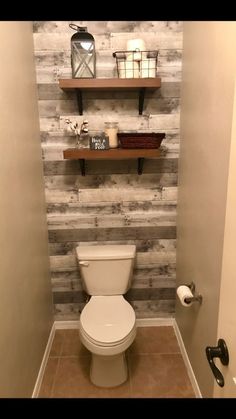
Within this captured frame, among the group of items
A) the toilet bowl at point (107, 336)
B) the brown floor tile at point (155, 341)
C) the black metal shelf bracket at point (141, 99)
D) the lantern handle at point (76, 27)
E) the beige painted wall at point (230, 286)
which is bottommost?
the brown floor tile at point (155, 341)

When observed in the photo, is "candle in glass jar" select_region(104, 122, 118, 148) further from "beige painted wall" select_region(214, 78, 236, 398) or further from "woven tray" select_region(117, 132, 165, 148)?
"beige painted wall" select_region(214, 78, 236, 398)

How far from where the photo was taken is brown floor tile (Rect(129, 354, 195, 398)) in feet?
6.12

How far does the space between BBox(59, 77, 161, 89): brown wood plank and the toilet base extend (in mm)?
1657

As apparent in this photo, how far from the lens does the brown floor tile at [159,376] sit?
6.12 feet

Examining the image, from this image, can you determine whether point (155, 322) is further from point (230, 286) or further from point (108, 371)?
point (230, 286)

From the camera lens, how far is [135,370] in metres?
2.05

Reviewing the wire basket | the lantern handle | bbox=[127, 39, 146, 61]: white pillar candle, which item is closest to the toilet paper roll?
the wire basket

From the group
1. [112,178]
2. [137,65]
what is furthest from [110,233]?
[137,65]

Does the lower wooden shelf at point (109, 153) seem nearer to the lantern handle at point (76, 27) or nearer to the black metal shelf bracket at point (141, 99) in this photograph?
the black metal shelf bracket at point (141, 99)

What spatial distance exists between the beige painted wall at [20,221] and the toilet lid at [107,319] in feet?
1.09

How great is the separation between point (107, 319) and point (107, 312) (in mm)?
87

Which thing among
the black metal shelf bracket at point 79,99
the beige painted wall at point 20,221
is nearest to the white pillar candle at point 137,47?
the black metal shelf bracket at point 79,99

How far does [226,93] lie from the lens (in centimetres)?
122
